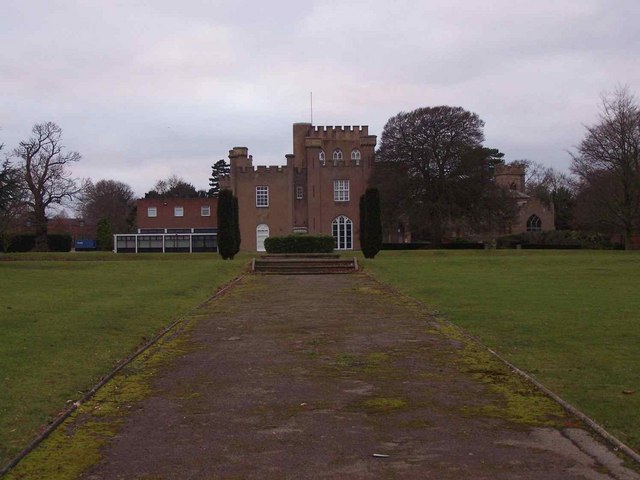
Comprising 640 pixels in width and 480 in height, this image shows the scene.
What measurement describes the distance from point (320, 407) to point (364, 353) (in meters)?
3.30

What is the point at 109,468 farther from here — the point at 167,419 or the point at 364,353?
the point at 364,353

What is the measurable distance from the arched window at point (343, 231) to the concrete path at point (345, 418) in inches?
2090

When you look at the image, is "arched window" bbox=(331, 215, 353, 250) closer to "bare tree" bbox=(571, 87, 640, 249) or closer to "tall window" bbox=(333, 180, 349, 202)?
"tall window" bbox=(333, 180, 349, 202)

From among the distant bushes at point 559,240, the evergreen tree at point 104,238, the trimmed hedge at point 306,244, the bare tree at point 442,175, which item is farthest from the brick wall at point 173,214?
the trimmed hedge at point 306,244

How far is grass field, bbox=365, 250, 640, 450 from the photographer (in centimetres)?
752

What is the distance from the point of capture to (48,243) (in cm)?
6956

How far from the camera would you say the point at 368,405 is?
716 centimetres

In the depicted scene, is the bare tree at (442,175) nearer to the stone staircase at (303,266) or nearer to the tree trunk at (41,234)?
the stone staircase at (303,266)

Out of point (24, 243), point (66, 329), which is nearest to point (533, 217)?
point (24, 243)

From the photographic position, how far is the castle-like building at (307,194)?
65.4 metres

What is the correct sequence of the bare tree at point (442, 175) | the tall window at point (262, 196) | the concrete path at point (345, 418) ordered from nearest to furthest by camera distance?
→ the concrete path at point (345, 418), the bare tree at point (442, 175), the tall window at point (262, 196)

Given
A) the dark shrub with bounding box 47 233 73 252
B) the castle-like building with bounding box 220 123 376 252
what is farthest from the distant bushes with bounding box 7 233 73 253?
the castle-like building with bounding box 220 123 376 252

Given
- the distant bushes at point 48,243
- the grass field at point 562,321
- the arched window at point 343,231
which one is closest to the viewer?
the grass field at point 562,321

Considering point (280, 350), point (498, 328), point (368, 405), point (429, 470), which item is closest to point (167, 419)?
point (368, 405)
